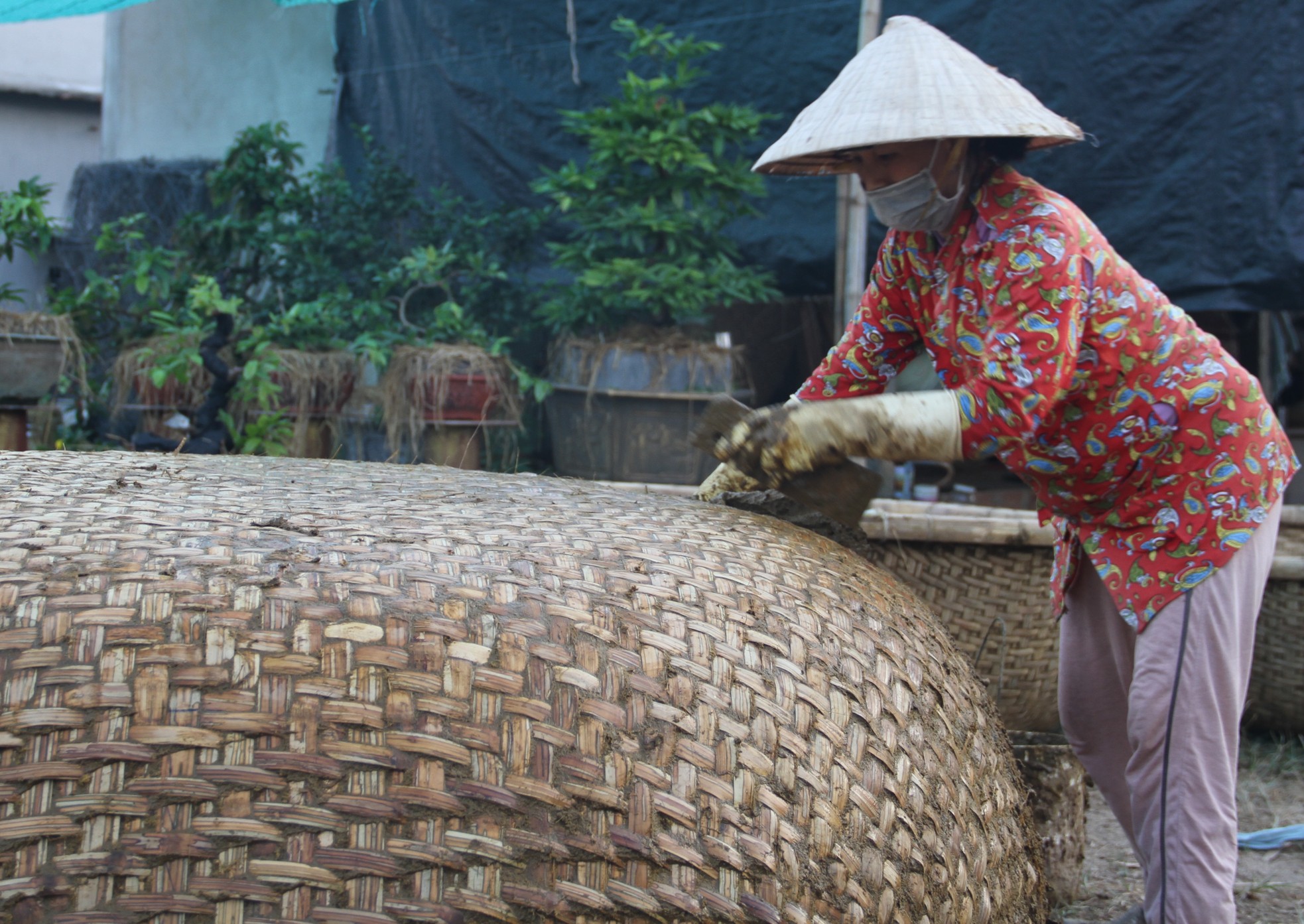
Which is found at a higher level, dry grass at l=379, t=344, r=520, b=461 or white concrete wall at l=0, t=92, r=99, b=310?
white concrete wall at l=0, t=92, r=99, b=310

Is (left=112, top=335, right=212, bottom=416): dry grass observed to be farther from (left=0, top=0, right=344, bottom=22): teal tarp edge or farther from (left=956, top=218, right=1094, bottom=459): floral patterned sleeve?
(left=956, top=218, right=1094, bottom=459): floral patterned sleeve

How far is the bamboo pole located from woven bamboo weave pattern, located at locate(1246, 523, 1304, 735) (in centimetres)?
158

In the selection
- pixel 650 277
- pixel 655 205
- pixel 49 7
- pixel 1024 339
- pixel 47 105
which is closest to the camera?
pixel 1024 339

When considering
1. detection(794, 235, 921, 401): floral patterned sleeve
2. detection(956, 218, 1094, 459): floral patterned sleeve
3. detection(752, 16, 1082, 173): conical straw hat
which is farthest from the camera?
detection(794, 235, 921, 401): floral patterned sleeve

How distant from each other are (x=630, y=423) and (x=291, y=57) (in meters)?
3.41

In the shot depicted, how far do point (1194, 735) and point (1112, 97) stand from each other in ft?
10.2

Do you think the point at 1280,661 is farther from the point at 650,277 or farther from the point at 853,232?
the point at 650,277

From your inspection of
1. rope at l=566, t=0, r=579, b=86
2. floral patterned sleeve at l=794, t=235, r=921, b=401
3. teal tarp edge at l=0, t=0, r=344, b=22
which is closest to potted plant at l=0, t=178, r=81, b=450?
teal tarp edge at l=0, t=0, r=344, b=22

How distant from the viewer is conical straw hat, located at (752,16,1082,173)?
143cm

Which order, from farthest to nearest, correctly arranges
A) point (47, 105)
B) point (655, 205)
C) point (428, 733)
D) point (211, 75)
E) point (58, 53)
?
point (58, 53) < point (47, 105) < point (211, 75) < point (655, 205) < point (428, 733)

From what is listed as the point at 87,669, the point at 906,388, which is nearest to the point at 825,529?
the point at 87,669

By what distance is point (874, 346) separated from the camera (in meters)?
1.85

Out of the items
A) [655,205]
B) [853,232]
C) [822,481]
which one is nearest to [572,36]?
[655,205]

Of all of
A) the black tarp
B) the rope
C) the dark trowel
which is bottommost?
the dark trowel
